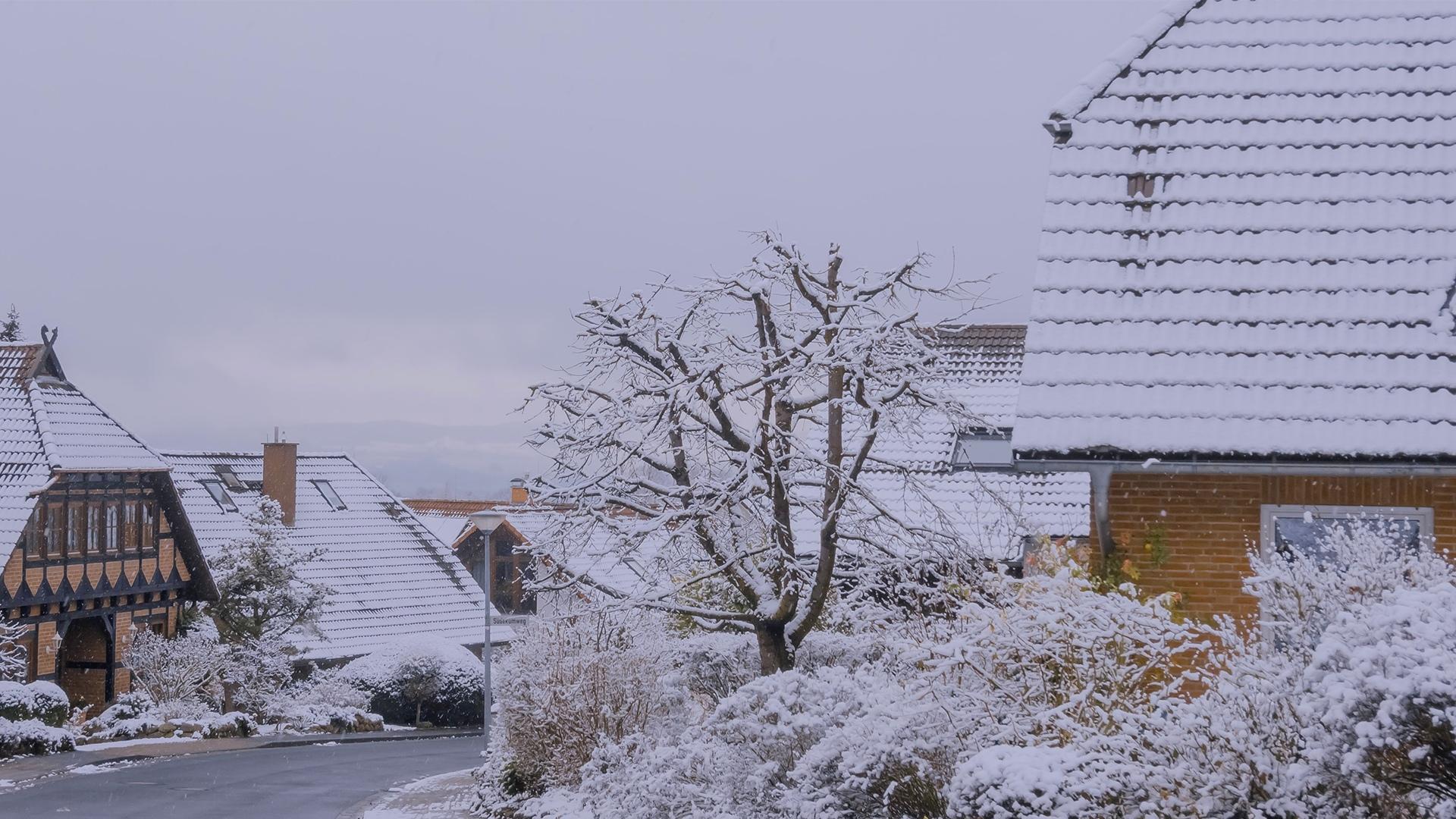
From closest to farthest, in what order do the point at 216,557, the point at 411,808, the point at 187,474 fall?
the point at 411,808 → the point at 216,557 → the point at 187,474

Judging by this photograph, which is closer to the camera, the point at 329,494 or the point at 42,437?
the point at 42,437

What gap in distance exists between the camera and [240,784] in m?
18.9

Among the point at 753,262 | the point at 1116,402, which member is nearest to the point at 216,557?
the point at 753,262

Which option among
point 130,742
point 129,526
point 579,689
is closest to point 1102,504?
point 579,689

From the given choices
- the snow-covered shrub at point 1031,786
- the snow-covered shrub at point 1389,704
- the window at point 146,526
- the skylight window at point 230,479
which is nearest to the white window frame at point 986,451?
the snow-covered shrub at point 1031,786

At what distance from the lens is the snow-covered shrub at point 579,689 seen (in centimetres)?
1314

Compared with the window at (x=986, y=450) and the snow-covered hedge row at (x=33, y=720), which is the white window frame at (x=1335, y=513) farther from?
the snow-covered hedge row at (x=33, y=720)

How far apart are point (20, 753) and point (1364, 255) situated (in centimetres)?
2117

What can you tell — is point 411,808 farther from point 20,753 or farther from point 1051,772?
point 1051,772

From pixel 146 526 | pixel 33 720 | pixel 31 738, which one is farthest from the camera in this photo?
pixel 146 526

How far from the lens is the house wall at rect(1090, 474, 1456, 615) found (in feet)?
29.0

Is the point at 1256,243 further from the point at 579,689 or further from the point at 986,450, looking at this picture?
the point at 986,450

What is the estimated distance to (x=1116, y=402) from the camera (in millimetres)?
8984

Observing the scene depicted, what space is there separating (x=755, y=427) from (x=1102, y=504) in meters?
2.73
